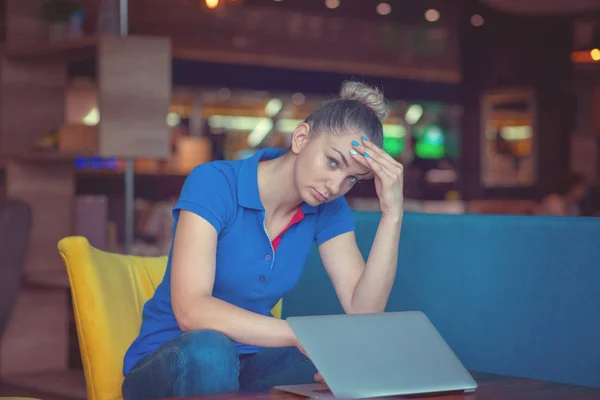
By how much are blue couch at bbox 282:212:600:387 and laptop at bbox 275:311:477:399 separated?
71cm

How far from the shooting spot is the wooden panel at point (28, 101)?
4.53 metres

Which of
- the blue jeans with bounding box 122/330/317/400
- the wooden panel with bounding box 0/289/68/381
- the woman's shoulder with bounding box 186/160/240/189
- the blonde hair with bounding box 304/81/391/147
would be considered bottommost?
the wooden panel with bounding box 0/289/68/381

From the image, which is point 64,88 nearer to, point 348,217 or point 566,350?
point 348,217

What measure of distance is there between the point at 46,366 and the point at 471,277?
9.18 feet

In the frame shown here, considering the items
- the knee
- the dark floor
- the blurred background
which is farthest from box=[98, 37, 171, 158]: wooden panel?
the knee

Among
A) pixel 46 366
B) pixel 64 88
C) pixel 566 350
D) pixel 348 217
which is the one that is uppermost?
pixel 64 88

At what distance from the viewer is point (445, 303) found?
247cm

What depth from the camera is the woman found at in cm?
179

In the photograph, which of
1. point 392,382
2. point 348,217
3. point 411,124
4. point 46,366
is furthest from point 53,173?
point 411,124

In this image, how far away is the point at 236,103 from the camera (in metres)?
14.2

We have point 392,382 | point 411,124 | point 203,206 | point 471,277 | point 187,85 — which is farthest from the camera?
point 411,124

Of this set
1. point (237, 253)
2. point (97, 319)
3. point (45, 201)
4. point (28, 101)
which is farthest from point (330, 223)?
point (28, 101)

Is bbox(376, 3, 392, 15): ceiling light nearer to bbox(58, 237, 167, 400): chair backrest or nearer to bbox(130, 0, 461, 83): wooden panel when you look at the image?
bbox(130, 0, 461, 83): wooden panel

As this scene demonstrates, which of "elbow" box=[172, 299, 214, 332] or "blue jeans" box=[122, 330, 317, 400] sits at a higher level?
"elbow" box=[172, 299, 214, 332]
